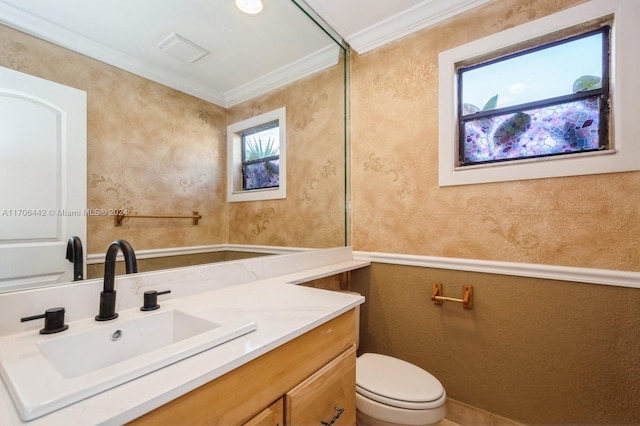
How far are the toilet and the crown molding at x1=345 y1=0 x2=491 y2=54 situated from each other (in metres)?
1.87

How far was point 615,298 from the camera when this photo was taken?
115cm

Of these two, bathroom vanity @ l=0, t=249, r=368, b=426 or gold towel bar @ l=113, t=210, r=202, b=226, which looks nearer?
bathroom vanity @ l=0, t=249, r=368, b=426

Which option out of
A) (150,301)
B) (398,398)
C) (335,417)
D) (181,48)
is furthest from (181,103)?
(398,398)

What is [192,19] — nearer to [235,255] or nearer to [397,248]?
[235,255]

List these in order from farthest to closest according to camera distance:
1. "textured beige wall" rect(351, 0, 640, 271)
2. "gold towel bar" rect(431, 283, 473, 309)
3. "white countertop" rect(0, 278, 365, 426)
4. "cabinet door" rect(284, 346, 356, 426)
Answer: "gold towel bar" rect(431, 283, 473, 309), "textured beige wall" rect(351, 0, 640, 271), "cabinet door" rect(284, 346, 356, 426), "white countertop" rect(0, 278, 365, 426)

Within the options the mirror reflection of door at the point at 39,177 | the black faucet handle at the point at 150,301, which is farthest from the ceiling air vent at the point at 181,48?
the black faucet handle at the point at 150,301

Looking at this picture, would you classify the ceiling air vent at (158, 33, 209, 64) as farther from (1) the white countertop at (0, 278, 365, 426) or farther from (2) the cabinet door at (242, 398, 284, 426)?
(2) the cabinet door at (242, 398, 284, 426)

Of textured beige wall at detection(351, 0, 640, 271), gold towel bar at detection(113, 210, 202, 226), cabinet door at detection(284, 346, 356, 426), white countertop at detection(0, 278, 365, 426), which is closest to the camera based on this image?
white countertop at detection(0, 278, 365, 426)

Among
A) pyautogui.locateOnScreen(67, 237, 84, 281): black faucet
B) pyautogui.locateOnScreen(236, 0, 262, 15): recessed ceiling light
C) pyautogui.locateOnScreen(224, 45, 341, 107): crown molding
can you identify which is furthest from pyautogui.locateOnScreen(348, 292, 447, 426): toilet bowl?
pyautogui.locateOnScreen(236, 0, 262, 15): recessed ceiling light

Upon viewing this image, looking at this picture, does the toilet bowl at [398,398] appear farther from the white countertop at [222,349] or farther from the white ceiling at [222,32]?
the white ceiling at [222,32]

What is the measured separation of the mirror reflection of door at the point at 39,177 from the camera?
0.77m

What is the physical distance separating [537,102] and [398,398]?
1.49 m

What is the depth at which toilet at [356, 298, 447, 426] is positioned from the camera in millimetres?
1072

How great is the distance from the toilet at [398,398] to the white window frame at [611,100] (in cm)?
99
